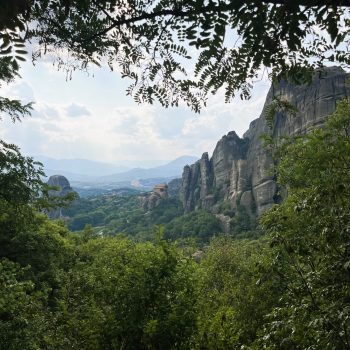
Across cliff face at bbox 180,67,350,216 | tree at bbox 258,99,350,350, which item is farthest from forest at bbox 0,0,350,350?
cliff face at bbox 180,67,350,216

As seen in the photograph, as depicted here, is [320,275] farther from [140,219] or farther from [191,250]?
[140,219]

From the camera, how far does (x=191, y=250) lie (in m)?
11.8

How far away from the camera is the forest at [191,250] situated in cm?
230

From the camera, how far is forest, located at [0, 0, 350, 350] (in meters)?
2.30

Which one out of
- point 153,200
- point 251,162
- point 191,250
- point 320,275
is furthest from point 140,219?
point 320,275

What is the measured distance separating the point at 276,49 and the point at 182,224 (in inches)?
4196

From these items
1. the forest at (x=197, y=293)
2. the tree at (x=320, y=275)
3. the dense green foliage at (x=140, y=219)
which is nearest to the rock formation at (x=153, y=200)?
the dense green foliage at (x=140, y=219)

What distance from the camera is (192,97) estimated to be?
3.10 meters

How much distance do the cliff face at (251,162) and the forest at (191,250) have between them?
53.0m

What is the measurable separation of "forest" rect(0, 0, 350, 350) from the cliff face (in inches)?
2088

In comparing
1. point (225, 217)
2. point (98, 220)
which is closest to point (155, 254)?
point (225, 217)

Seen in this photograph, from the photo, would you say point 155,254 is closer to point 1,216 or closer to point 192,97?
point 192,97

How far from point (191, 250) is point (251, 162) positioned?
9168 centimetres

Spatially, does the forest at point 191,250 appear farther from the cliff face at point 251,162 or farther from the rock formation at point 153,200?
the rock formation at point 153,200
